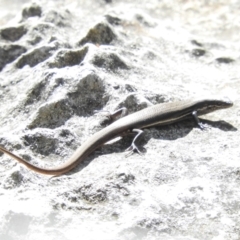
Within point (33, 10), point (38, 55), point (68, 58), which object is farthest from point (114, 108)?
point (33, 10)

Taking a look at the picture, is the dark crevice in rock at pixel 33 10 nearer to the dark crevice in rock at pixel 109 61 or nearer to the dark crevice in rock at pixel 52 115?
the dark crevice in rock at pixel 109 61

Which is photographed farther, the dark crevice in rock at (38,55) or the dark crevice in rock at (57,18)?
the dark crevice in rock at (57,18)

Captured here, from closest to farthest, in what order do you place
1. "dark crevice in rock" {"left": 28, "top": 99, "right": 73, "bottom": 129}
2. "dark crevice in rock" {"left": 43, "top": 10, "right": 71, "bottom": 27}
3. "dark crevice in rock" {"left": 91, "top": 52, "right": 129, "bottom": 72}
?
1. "dark crevice in rock" {"left": 28, "top": 99, "right": 73, "bottom": 129}
2. "dark crevice in rock" {"left": 91, "top": 52, "right": 129, "bottom": 72}
3. "dark crevice in rock" {"left": 43, "top": 10, "right": 71, "bottom": 27}

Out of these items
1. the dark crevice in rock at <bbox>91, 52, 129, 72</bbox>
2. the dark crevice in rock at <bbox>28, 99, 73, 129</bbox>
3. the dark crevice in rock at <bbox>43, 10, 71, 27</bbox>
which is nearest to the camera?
the dark crevice in rock at <bbox>28, 99, 73, 129</bbox>

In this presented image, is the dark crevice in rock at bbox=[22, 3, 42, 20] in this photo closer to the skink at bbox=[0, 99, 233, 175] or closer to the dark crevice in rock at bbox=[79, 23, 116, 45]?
the dark crevice in rock at bbox=[79, 23, 116, 45]

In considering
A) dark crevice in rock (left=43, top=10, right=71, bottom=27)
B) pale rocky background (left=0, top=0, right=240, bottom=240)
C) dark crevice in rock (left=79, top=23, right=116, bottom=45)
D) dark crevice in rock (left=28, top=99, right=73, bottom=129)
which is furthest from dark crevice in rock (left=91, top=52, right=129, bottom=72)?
dark crevice in rock (left=43, top=10, right=71, bottom=27)

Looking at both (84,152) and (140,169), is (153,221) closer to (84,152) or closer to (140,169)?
(140,169)

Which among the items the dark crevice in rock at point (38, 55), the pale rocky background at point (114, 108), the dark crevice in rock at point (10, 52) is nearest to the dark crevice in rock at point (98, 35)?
the pale rocky background at point (114, 108)
